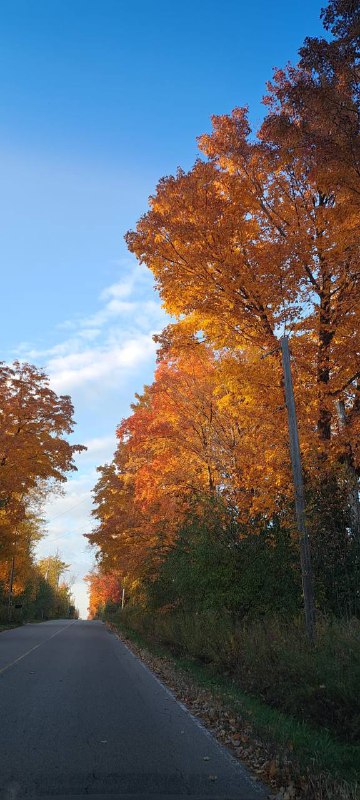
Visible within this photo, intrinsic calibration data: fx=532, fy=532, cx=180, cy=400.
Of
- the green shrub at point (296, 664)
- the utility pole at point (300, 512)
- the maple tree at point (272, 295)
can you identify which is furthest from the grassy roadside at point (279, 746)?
the maple tree at point (272, 295)

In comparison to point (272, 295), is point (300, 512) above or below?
below

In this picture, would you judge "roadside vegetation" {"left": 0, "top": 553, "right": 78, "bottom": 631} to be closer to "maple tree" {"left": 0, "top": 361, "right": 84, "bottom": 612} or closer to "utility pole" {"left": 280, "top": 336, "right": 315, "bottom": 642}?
"maple tree" {"left": 0, "top": 361, "right": 84, "bottom": 612}

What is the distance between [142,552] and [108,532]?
4.91m

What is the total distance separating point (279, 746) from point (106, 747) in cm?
201

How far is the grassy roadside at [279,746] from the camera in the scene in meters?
4.92

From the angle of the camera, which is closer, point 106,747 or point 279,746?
point 279,746

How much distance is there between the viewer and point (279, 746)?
6.11m

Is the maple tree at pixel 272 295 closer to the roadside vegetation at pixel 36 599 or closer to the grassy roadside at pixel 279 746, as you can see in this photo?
the grassy roadside at pixel 279 746

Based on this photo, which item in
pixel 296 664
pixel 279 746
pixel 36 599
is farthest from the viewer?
pixel 36 599

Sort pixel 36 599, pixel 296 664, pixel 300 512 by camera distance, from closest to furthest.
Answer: pixel 296 664, pixel 300 512, pixel 36 599

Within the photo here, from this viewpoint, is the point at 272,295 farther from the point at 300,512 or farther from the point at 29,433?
the point at 29,433

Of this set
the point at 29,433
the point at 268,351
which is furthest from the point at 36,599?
the point at 268,351

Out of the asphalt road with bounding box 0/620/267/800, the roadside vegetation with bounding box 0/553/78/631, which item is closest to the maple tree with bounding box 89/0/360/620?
the asphalt road with bounding box 0/620/267/800

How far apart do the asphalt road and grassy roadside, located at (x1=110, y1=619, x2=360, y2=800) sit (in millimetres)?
268
